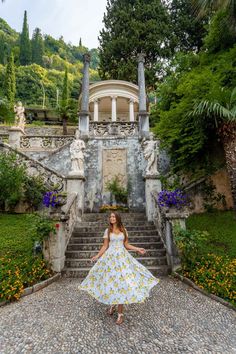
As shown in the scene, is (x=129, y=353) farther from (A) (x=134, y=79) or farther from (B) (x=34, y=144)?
(A) (x=134, y=79)

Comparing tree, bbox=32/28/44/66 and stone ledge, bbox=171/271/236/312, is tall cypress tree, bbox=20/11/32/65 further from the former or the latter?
stone ledge, bbox=171/271/236/312

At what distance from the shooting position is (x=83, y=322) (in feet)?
9.78

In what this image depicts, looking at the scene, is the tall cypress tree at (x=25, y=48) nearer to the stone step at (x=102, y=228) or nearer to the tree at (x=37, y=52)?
the tree at (x=37, y=52)

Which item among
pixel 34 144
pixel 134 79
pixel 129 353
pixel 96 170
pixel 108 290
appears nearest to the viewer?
pixel 129 353

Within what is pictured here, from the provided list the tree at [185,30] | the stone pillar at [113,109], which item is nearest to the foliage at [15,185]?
the stone pillar at [113,109]

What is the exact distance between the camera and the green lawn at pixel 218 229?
5.38 meters

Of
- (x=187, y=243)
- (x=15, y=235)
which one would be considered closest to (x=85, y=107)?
(x=15, y=235)

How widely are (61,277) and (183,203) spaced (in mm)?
3313

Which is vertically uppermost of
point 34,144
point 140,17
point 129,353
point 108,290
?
point 140,17

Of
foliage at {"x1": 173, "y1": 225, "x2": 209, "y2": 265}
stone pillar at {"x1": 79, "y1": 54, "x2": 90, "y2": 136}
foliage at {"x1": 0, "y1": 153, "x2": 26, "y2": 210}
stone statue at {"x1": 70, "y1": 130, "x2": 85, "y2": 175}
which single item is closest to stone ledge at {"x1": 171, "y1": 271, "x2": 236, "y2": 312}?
foliage at {"x1": 173, "y1": 225, "x2": 209, "y2": 265}

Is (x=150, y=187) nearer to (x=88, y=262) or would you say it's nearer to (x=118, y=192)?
(x=118, y=192)

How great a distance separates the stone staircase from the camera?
5.04 m

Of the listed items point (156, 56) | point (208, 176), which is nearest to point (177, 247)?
point (208, 176)

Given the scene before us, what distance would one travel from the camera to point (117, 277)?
293cm
